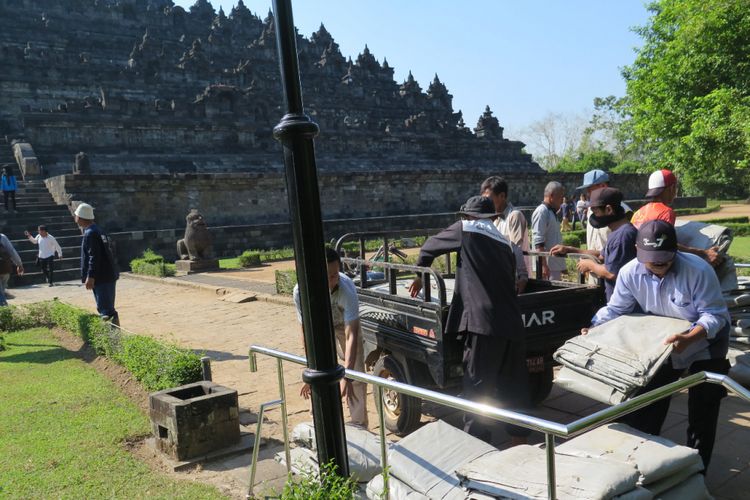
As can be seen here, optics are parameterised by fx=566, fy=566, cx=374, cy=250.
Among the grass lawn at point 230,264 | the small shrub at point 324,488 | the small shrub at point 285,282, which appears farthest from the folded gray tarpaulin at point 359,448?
the grass lawn at point 230,264

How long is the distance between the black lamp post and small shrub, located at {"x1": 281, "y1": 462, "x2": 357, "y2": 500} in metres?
0.07

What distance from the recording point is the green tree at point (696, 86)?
46.6 ft

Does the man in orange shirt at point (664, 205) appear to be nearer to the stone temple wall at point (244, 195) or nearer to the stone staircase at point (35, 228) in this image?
the stone staircase at point (35, 228)

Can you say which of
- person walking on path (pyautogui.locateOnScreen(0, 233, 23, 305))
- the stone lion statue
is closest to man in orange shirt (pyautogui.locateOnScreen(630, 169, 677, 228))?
person walking on path (pyautogui.locateOnScreen(0, 233, 23, 305))

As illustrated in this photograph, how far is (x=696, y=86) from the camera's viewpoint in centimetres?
1617

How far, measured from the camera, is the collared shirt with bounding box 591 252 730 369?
2812 millimetres

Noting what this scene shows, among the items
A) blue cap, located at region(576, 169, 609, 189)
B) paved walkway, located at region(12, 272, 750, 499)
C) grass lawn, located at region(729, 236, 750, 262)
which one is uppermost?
blue cap, located at region(576, 169, 609, 189)

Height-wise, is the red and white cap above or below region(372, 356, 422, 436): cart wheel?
above

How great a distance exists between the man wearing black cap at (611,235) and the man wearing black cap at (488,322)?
76 centimetres

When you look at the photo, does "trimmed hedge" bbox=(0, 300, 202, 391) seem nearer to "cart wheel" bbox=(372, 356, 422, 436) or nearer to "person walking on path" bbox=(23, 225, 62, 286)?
"cart wheel" bbox=(372, 356, 422, 436)

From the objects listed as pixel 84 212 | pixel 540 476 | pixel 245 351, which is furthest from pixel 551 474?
pixel 84 212

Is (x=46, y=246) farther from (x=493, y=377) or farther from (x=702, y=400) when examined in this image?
(x=702, y=400)

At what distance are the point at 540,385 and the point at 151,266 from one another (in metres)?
13.3

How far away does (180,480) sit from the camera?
3.60 metres
